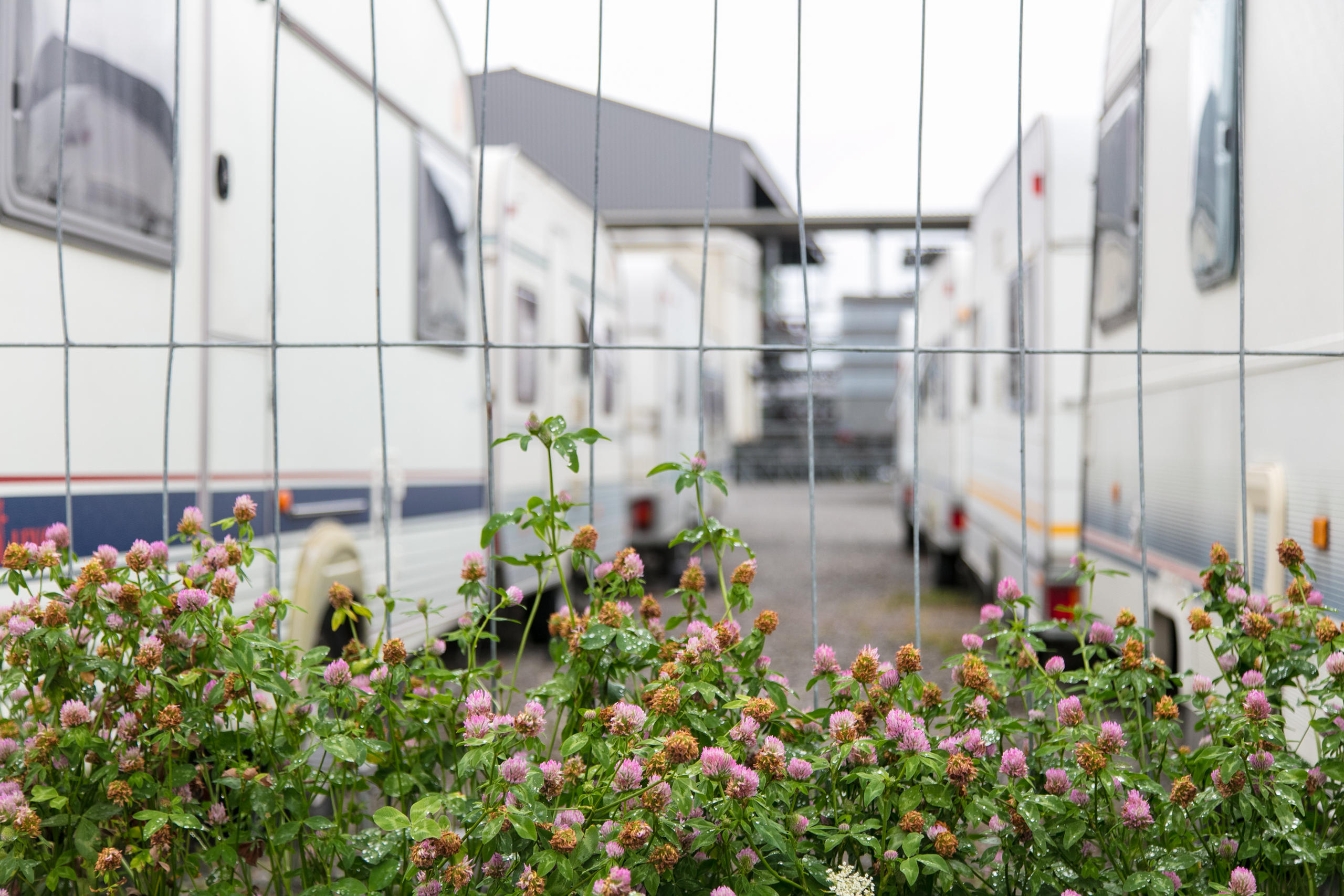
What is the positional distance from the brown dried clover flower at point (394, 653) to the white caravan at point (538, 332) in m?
3.33

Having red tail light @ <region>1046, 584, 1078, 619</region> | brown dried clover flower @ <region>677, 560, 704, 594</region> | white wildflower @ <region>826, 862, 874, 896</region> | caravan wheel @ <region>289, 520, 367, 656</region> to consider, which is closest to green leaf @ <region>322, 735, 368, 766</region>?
brown dried clover flower @ <region>677, 560, 704, 594</region>

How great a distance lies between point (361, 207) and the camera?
4125 mm

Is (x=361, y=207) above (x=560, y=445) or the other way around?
above

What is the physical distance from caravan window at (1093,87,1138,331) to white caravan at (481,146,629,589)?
7.33ft

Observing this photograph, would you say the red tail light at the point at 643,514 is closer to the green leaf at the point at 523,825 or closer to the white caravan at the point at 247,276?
the white caravan at the point at 247,276

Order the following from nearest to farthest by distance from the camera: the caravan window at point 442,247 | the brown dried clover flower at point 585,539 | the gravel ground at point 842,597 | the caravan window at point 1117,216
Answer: the brown dried clover flower at point 585,539, the caravan window at point 1117,216, the caravan window at point 442,247, the gravel ground at point 842,597

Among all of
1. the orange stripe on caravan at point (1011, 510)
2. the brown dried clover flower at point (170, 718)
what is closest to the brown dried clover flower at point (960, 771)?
the brown dried clover flower at point (170, 718)

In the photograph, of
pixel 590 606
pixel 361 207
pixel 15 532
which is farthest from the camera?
pixel 361 207

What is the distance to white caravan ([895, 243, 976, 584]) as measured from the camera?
27.9 ft

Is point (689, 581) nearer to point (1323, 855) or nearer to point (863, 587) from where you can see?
point (1323, 855)

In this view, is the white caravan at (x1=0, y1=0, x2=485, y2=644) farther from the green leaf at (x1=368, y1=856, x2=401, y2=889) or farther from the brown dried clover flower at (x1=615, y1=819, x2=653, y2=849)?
the brown dried clover flower at (x1=615, y1=819, x2=653, y2=849)

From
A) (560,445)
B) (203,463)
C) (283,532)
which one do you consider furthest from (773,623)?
(283,532)

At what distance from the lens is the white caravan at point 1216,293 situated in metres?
2.35

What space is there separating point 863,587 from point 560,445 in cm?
842
